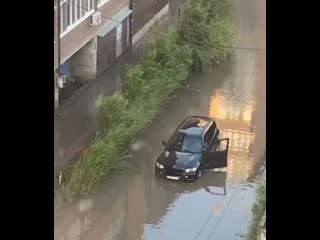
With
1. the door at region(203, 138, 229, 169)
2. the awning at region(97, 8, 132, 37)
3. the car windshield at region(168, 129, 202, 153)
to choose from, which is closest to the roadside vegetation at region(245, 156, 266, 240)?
the door at region(203, 138, 229, 169)

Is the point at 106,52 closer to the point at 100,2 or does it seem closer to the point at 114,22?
the point at 114,22

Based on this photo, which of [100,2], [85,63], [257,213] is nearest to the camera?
[100,2]

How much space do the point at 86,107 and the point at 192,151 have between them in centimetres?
44

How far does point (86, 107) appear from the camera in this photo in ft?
8.92

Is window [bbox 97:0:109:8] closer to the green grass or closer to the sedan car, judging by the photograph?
the sedan car

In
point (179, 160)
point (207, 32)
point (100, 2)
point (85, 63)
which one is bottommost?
point (179, 160)

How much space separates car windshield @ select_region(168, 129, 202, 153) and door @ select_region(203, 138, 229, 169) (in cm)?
5

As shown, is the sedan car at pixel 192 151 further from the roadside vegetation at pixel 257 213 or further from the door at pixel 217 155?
the roadside vegetation at pixel 257 213

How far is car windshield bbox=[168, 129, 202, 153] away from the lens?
8.71ft

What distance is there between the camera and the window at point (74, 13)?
7.59ft

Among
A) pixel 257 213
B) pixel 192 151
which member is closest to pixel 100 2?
pixel 192 151

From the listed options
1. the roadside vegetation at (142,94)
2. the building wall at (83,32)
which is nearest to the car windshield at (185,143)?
the roadside vegetation at (142,94)
